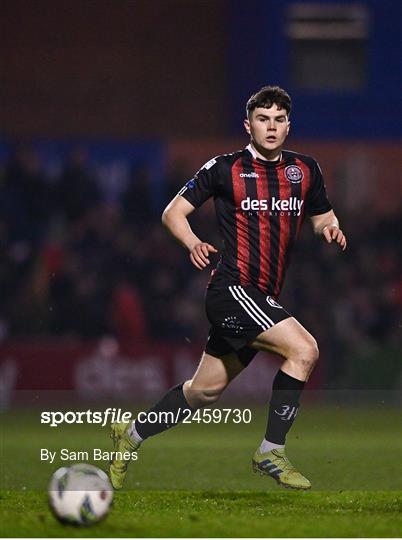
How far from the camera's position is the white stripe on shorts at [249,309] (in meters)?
7.52

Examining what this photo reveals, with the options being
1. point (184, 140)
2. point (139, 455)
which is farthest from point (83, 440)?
point (184, 140)

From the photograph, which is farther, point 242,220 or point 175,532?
point 242,220

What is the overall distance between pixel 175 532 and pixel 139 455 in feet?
13.9

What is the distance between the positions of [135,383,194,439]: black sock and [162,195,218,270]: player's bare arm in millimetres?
926

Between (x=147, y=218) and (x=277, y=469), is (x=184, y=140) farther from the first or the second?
(x=277, y=469)

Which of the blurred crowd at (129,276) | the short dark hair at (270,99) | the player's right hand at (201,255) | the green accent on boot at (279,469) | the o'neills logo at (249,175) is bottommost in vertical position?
the blurred crowd at (129,276)

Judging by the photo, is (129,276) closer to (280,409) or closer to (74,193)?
(74,193)

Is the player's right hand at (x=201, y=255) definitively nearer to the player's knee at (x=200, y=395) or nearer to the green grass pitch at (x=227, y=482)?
the player's knee at (x=200, y=395)

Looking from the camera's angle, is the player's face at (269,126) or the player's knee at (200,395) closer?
the player's face at (269,126)

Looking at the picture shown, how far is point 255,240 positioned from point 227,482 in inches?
71.5

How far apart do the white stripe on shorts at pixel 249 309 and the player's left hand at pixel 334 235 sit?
1.83 ft

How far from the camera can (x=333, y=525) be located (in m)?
6.60

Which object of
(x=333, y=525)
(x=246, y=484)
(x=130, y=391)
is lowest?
(x=130, y=391)

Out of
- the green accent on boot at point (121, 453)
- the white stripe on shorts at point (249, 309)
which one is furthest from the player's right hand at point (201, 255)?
the green accent on boot at point (121, 453)
